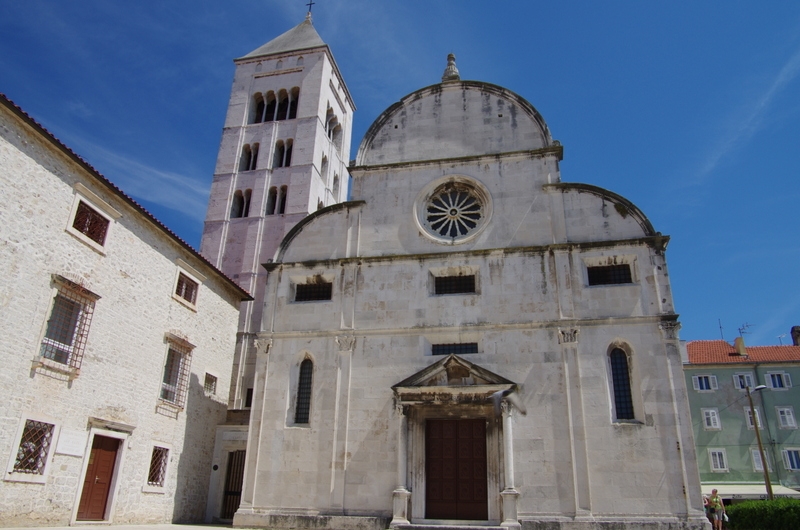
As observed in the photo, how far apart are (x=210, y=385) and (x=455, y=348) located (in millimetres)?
9393

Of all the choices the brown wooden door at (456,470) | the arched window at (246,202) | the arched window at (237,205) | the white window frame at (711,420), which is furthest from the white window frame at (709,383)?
the arched window at (237,205)

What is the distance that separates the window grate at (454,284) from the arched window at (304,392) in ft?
15.4

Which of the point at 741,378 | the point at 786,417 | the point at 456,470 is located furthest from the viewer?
the point at 741,378

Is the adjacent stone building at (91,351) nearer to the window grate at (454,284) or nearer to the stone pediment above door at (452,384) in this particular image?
the stone pediment above door at (452,384)

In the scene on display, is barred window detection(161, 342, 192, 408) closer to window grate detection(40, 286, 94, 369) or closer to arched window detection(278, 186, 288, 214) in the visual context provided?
window grate detection(40, 286, 94, 369)

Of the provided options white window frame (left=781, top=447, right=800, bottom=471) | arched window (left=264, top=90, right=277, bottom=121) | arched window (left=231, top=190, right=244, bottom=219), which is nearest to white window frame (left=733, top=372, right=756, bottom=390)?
white window frame (left=781, top=447, right=800, bottom=471)

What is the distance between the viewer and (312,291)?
19906 mm

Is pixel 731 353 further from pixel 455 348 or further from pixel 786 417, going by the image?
pixel 455 348

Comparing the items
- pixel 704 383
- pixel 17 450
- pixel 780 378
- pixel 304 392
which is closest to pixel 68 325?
pixel 17 450

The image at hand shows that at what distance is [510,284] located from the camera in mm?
18219

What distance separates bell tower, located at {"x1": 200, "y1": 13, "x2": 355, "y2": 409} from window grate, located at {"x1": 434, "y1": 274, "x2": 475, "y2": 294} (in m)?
15.5

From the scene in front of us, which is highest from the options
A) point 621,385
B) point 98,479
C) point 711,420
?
point 711,420

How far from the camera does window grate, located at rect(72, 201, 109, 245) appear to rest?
15.8 m

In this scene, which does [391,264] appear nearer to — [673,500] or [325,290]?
[325,290]
